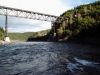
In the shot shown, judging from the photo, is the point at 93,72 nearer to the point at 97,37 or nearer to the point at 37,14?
the point at 97,37

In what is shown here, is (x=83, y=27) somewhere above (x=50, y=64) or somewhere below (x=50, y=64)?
above

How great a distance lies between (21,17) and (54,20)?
151ft

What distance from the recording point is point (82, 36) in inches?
4702

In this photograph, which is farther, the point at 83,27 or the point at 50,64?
the point at 83,27

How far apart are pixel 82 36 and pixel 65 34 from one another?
123 ft

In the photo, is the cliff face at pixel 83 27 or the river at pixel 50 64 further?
the cliff face at pixel 83 27

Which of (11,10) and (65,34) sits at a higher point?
(11,10)

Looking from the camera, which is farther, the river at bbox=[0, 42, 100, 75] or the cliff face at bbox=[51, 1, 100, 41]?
the cliff face at bbox=[51, 1, 100, 41]

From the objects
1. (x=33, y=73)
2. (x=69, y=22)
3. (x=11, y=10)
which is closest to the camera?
(x=33, y=73)

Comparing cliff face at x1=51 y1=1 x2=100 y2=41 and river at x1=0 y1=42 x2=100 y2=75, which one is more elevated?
cliff face at x1=51 y1=1 x2=100 y2=41

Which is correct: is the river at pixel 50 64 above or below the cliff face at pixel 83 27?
below

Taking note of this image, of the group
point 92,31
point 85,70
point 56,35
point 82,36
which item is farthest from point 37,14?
point 85,70

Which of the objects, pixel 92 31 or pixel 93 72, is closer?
pixel 93 72

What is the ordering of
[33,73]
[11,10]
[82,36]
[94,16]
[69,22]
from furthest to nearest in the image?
[69,22] < [11,10] < [94,16] < [82,36] < [33,73]
